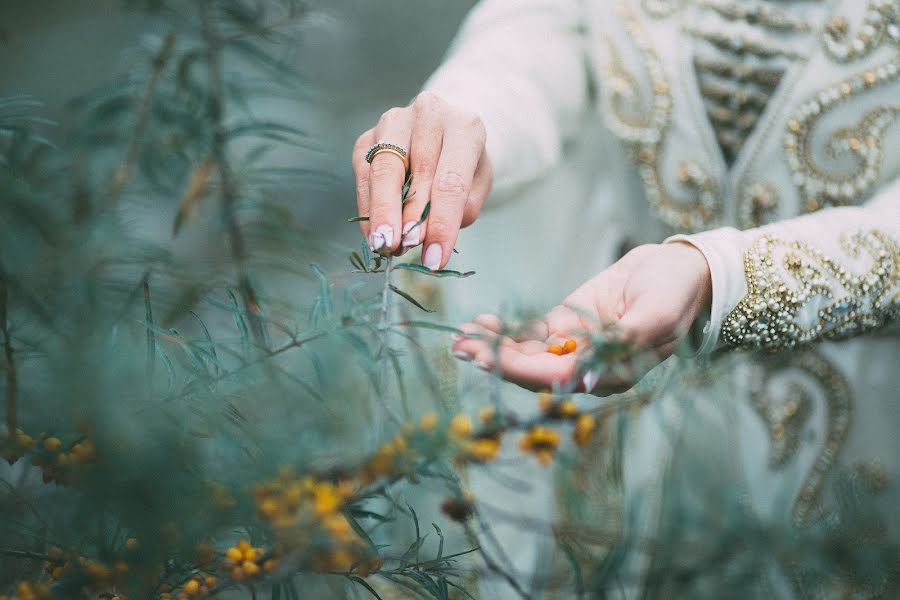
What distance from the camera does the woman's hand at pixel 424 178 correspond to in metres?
0.50

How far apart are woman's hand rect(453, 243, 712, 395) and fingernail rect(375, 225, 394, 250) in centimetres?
7

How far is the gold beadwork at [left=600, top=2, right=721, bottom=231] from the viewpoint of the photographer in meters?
0.83

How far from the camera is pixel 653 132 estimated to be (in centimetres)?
84

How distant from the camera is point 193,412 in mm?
378

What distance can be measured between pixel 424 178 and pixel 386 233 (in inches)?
3.0

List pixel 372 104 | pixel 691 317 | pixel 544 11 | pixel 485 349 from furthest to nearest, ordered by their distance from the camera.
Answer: pixel 372 104, pixel 544 11, pixel 691 317, pixel 485 349

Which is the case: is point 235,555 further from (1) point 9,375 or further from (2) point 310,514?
(1) point 9,375

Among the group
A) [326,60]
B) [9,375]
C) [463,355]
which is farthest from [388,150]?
[326,60]

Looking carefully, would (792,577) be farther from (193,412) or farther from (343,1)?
(343,1)

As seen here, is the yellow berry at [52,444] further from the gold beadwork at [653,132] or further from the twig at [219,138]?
the gold beadwork at [653,132]

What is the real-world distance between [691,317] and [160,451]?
1.33 ft

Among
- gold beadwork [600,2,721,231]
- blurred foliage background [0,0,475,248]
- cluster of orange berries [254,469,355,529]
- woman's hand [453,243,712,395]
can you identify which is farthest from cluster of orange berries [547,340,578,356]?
blurred foliage background [0,0,475,248]

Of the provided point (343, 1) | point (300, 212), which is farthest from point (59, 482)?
point (343, 1)

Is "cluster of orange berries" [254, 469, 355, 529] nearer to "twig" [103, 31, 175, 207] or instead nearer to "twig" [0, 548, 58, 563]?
"twig" [0, 548, 58, 563]
